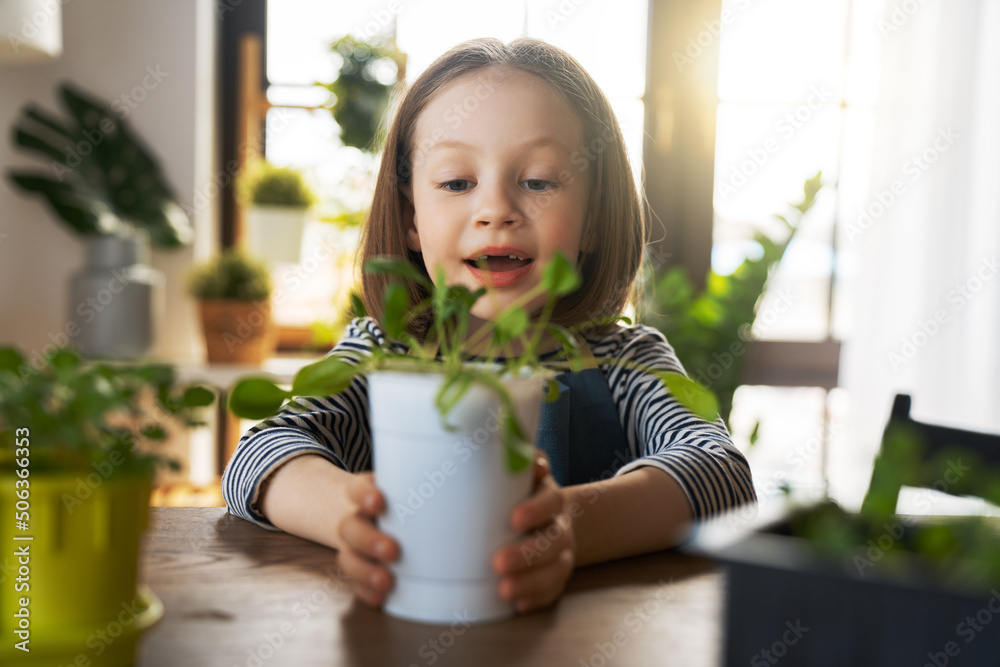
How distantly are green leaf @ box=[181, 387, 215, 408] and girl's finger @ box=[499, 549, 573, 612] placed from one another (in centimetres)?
20

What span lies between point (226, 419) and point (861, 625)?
2528 mm

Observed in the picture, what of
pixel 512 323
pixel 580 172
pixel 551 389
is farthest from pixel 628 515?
pixel 580 172

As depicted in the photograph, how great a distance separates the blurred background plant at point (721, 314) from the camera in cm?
234

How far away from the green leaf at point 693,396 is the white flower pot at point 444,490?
79 mm

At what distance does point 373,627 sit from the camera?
48cm

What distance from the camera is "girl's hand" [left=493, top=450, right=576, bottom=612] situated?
484 mm

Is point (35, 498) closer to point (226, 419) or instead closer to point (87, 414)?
point (87, 414)

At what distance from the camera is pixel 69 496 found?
1.31ft

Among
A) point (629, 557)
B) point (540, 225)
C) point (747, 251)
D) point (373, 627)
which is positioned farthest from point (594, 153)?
point (747, 251)

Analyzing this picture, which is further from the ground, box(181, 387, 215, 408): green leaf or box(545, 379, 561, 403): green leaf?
box(181, 387, 215, 408): green leaf

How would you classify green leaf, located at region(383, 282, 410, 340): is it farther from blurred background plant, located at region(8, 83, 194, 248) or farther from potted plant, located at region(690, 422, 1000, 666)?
blurred background plant, located at region(8, 83, 194, 248)

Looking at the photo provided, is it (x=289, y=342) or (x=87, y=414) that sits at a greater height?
(x=87, y=414)

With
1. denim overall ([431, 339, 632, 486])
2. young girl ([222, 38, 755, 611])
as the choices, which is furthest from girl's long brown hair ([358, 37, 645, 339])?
denim overall ([431, 339, 632, 486])

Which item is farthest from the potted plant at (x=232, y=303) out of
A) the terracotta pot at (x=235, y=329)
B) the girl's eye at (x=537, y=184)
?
the girl's eye at (x=537, y=184)
